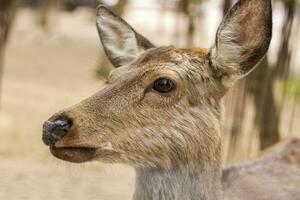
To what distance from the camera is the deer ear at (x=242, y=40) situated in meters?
3.81

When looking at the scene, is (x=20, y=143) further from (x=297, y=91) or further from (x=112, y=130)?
(x=112, y=130)

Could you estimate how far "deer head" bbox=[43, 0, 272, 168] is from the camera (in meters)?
3.51

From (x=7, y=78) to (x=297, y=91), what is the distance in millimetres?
9046

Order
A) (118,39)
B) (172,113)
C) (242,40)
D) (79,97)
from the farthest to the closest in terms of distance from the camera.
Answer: (79,97), (118,39), (242,40), (172,113)

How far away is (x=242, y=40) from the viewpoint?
12.7 feet

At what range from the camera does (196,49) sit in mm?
3982

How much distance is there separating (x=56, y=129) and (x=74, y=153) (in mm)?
156

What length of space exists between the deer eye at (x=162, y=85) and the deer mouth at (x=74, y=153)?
1.47ft

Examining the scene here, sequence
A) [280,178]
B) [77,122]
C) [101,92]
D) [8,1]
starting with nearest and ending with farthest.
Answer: [77,122] → [101,92] → [280,178] → [8,1]

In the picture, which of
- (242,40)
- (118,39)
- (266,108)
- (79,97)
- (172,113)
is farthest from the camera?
(79,97)

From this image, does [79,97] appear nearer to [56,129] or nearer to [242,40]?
[242,40]

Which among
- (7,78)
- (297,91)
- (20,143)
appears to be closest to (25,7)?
(7,78)

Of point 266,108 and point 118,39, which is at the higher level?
point 118,39

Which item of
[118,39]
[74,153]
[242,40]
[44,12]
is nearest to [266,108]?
[118,39]
